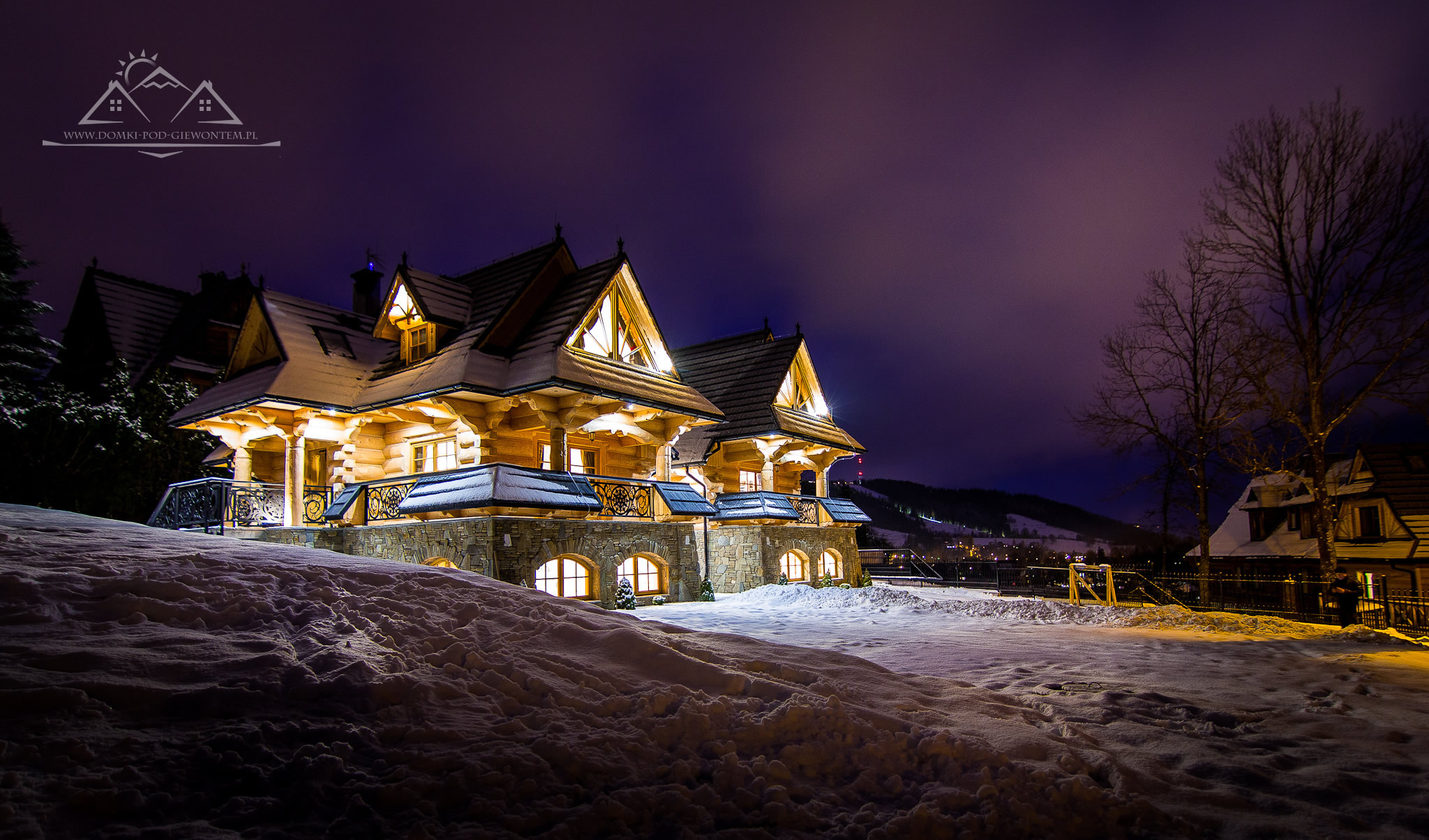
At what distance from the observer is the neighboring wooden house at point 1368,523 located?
27.7 metres

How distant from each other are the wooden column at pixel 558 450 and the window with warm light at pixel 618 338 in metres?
2.13

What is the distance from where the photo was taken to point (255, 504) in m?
17.9

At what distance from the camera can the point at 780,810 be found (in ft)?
12.6

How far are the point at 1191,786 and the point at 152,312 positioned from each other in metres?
34.6

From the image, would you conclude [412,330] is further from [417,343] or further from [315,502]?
[315,502]

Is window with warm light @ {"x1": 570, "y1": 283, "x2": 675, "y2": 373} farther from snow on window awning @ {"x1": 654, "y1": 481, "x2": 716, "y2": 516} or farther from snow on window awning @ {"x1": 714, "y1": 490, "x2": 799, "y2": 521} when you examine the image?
snow on window awning @ {"x1": 714, "y1": 490, "x2": 799, "y2": 521}

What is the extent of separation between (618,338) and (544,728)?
13.9 m

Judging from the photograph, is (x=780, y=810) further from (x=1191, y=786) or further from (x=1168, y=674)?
(x=1168, y=674)

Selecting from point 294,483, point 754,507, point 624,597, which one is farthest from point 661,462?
point 294,483

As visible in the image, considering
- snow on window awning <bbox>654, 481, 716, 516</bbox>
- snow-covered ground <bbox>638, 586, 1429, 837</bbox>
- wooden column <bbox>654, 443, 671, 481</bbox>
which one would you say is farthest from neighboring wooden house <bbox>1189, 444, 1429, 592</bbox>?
wooden column <bbox>654, 443, 671, 481</bbox>

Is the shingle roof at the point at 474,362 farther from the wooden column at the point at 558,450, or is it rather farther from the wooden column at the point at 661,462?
the wooden column at the point at 661,462

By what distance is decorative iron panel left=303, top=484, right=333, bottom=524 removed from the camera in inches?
707

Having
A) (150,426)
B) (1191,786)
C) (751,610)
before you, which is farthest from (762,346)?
(1191,786)

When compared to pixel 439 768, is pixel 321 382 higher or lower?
higher
